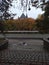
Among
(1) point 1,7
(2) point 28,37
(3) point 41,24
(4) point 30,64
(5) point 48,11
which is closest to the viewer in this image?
(4) point 30,64

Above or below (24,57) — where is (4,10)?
above

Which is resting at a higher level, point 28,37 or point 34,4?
point 34,4

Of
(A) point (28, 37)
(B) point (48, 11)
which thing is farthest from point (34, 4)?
(A) point (28, 37)

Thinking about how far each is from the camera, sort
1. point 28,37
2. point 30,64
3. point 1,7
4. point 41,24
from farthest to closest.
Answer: point 28,37, point 41,24, point 1,7, point 30,64

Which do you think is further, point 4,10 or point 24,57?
point 4,10

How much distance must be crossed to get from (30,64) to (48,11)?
4913 mm

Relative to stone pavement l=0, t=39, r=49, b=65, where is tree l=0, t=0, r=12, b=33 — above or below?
above

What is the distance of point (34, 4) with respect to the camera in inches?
449

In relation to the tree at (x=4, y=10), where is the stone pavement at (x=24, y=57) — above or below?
below

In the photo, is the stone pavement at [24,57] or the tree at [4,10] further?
the tree at [4,10]

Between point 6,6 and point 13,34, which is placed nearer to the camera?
point 6,6

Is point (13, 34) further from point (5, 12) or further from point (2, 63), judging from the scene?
point (2, 63)

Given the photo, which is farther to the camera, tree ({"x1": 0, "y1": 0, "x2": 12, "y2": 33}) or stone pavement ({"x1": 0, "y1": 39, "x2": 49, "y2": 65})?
tree ({"x1": 0, "y1": 0, "x2": 12, "y2": 33})

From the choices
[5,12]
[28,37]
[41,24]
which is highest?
[5,12]
